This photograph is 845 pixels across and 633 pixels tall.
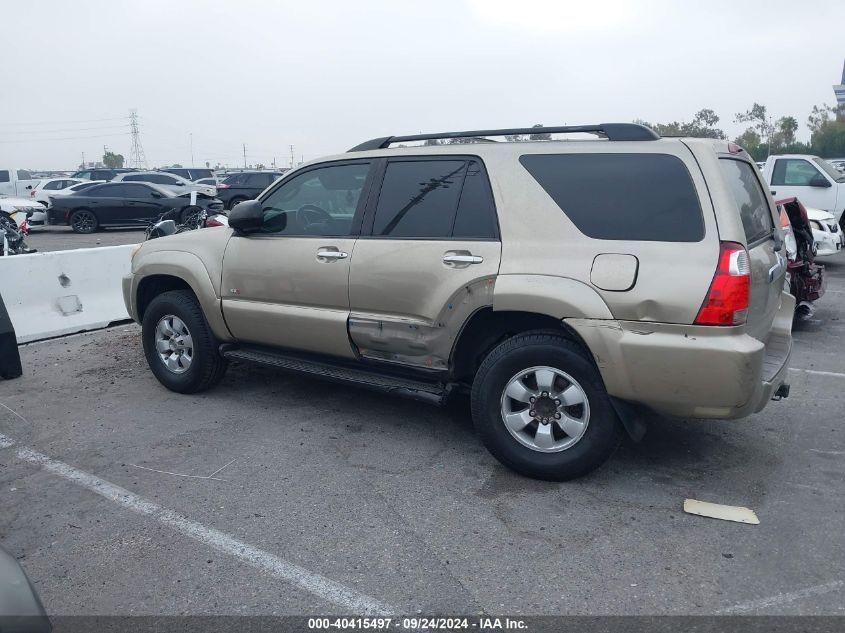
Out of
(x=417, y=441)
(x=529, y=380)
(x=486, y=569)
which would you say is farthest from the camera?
(x=417, y=441)

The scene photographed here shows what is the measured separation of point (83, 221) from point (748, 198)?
19.8m

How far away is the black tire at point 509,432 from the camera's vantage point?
3.96m

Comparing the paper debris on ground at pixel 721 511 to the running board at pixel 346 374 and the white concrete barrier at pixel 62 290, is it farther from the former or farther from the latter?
the white concrete barrier at pixel 62 290

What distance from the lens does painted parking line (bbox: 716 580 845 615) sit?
117 inches

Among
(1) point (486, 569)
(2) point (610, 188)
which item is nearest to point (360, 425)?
(1) point (486, 569)

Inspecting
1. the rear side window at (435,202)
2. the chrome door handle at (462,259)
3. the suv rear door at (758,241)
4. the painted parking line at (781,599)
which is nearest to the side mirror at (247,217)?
the rear side window at (435,202)

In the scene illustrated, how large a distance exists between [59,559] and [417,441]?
86.5 inches

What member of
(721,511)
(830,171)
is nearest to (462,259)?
(721,511)

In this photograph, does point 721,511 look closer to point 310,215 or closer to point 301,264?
point 301,264

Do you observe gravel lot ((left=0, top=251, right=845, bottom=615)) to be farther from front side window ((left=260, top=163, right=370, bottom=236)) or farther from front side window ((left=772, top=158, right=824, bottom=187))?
front side window ((left=772, top=158, right=824, bottom=187))

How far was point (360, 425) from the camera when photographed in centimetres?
513

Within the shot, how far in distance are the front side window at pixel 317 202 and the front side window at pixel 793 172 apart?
38.7 ft

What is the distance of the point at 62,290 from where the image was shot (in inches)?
307

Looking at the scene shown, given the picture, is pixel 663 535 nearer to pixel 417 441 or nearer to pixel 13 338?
pixel 417 441
